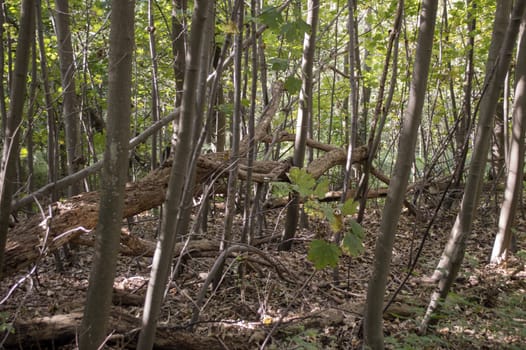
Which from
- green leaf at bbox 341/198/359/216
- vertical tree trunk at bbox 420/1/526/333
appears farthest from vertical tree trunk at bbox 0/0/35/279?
vertical tree trunk at bbox 420/1/526/333

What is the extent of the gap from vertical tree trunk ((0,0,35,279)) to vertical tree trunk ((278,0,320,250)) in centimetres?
325

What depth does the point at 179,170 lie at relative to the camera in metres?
2.25

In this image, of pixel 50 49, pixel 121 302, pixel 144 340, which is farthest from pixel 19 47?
pixel 50 49

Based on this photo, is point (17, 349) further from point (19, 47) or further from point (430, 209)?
point (430, 209)

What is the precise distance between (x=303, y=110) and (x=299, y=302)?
2.51 m

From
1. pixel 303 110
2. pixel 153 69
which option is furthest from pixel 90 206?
pixel 303 110

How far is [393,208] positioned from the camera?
2885mm

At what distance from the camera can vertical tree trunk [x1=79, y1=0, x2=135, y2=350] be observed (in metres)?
2.23

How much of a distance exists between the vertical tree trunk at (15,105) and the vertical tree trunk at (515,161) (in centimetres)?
512

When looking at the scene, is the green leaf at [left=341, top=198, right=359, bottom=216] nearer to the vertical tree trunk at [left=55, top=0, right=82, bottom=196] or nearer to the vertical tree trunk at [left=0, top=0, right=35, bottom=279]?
the vertical tree trunk at [left=0, top=0, right=35, bottom=279]

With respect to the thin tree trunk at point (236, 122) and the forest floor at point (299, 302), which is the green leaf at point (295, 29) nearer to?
the thin tree trunk at point (236, 122)

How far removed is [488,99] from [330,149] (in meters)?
4.19

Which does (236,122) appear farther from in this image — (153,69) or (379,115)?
(379,115)

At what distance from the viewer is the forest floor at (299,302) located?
145 inches
